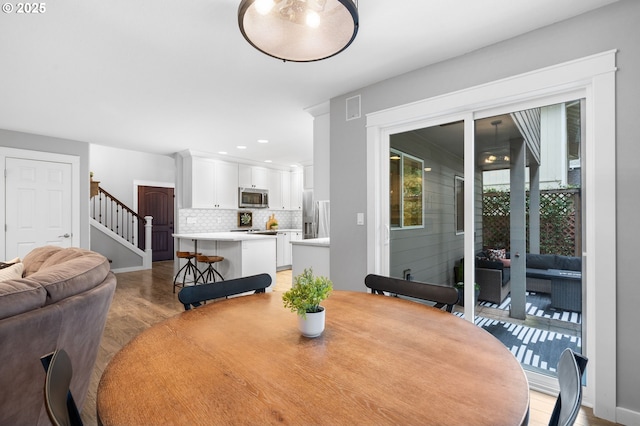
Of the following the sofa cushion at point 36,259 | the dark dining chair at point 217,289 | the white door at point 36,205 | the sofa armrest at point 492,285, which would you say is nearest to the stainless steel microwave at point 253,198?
the white door at point 36,205

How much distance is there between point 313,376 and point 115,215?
8.64 meters

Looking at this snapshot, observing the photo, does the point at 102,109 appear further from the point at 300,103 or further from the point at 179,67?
the point at 300,103

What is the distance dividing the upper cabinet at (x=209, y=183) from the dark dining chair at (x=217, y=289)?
182 inches

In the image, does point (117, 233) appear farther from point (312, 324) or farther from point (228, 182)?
point (312, 324)

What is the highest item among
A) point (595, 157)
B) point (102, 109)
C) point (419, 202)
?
point (102, 109)

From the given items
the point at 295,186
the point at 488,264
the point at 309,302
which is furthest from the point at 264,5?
the point at 295,186

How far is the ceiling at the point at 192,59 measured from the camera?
1948 millimetres

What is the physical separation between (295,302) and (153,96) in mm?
3089

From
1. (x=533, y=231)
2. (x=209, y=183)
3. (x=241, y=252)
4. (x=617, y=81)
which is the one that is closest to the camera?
(x=617, y=81)

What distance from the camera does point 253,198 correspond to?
7047mm

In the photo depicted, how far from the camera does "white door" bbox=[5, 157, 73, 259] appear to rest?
4.53 m

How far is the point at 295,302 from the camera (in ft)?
3.83

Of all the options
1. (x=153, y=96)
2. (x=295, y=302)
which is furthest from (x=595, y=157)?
(x=153, y=96)

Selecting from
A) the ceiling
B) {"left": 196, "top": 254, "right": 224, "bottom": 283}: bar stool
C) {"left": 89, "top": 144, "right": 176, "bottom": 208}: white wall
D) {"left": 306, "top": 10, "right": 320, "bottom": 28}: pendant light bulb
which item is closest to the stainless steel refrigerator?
{"left": 196, "top": 254, "right": 224, "bottom": 283}: bar stool
